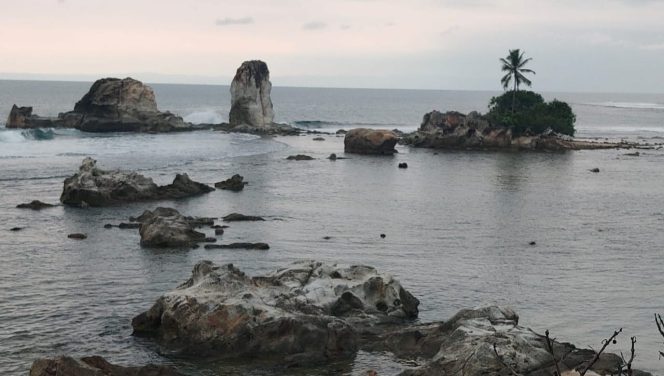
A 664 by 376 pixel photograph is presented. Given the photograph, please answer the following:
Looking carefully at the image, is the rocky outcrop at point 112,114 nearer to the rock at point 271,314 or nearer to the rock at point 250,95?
the rock at point 250,95

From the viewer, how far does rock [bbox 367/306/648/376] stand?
1827 cm

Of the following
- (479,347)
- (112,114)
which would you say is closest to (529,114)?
(112,114)

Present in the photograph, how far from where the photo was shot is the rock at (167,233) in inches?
1448

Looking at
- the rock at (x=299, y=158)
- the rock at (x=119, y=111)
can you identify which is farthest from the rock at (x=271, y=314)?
the rock at (x=119, y=111)

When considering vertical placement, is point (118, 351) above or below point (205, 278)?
below

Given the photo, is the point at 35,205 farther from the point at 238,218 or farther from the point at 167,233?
the point at 167,233

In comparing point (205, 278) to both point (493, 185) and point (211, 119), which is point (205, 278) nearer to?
point (493, 185)

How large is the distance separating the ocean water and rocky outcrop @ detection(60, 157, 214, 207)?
5.18 ft

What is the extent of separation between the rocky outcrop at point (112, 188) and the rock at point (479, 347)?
31150 millimetres

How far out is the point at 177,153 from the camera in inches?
3472

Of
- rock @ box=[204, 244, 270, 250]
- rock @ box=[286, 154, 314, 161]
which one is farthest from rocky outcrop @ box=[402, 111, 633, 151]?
rock @ box=[204, 244, 270, 250]

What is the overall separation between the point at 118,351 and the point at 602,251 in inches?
929

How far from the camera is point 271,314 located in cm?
2191

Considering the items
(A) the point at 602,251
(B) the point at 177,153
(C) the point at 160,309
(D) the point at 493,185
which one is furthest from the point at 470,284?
(B) the point at 177,153
